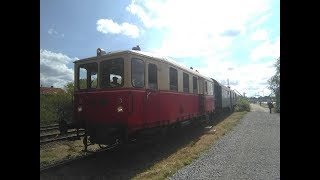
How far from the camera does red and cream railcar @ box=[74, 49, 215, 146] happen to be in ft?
27.9

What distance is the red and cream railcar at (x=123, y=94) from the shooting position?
27.9ft

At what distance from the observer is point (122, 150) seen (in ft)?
33.1

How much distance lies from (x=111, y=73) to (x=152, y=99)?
1.47 meters

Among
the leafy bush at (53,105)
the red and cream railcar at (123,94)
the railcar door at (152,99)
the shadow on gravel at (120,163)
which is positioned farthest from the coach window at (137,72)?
the leafy bush at (53,105)

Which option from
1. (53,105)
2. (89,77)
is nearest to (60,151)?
(89,77)

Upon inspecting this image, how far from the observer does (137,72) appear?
901cm

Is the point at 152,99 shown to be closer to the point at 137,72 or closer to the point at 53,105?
the point at 137,72

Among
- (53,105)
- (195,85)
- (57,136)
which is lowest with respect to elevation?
(57,136)

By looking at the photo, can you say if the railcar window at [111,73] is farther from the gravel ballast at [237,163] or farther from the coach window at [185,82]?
the coach window at [185,82]
